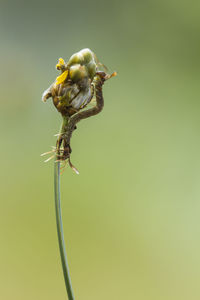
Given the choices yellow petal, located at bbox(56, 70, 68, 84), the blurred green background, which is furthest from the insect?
the blurred green background

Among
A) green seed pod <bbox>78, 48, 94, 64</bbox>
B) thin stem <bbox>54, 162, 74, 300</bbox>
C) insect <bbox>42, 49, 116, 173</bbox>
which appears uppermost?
green seed pod <bbox>78, 48, 94, 64</bbox>

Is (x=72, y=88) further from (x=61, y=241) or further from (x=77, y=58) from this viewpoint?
(x=61, y=241)

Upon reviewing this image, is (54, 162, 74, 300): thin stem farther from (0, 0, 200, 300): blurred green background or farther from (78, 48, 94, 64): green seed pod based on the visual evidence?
(0, 0, 200, 300): blurred green background

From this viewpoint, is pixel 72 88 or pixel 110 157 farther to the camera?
pixel 110 157

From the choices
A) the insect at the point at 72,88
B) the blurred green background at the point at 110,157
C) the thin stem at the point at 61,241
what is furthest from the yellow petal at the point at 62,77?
the blurred green background at the point at 110,157

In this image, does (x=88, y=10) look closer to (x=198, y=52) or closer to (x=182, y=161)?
(x=198, y=52)

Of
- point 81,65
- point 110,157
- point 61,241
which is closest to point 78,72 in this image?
A: point 81,65
